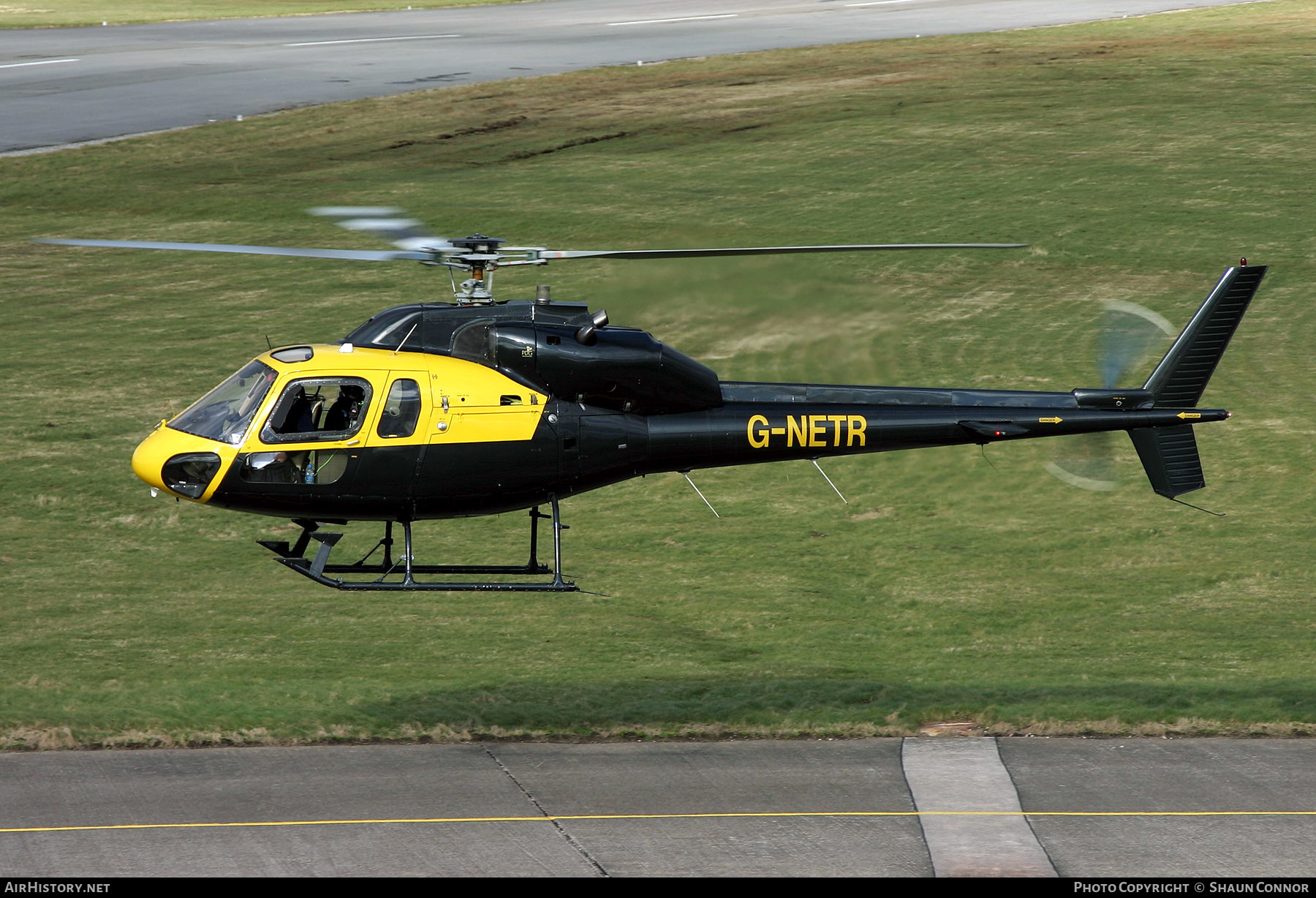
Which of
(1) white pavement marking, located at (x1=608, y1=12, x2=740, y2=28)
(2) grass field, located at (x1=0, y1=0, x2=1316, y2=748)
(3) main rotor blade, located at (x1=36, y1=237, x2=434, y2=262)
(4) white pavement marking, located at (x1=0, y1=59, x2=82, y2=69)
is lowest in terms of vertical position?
(2) grass field, located at (x1=0, y1=0, x2=1316, y2=748)

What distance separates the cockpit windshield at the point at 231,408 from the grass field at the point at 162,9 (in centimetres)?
5008

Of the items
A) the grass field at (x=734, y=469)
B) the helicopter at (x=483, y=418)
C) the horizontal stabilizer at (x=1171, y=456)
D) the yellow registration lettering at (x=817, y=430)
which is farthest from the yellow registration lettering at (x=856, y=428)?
the horizontal stabilizer at (x=1171, y=456)

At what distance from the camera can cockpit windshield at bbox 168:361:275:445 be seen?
15.5 m

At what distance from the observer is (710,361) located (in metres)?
31.2

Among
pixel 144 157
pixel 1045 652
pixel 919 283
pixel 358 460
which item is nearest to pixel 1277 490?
pixel 1045 652

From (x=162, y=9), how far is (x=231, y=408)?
56.8m

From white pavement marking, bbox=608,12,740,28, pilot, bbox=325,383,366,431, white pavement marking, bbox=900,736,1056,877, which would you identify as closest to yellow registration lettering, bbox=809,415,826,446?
white pavement marking, bbox=900,736,1056,877

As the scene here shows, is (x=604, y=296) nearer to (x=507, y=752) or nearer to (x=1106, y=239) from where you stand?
(x=507, y=752)

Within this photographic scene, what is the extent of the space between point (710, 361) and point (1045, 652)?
36.3 ft

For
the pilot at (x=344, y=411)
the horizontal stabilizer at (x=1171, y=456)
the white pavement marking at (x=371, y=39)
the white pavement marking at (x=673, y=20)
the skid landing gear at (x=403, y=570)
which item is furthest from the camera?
the white pavement marking at (x=673, y=20)

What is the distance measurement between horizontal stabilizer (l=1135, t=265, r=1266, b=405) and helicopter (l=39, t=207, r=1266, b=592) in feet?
0.29

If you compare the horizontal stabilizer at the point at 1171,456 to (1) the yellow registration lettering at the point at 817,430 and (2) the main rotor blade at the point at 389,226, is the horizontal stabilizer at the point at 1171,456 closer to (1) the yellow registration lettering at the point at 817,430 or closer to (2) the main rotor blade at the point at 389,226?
(1) the yellow registration lettering at the point at 817,430

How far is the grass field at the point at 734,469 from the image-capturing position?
20859mm

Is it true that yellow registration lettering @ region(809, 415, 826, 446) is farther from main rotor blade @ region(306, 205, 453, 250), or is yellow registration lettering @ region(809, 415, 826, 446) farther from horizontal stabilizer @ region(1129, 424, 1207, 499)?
main rotor blade @ region(306, 205, 453, 250)
